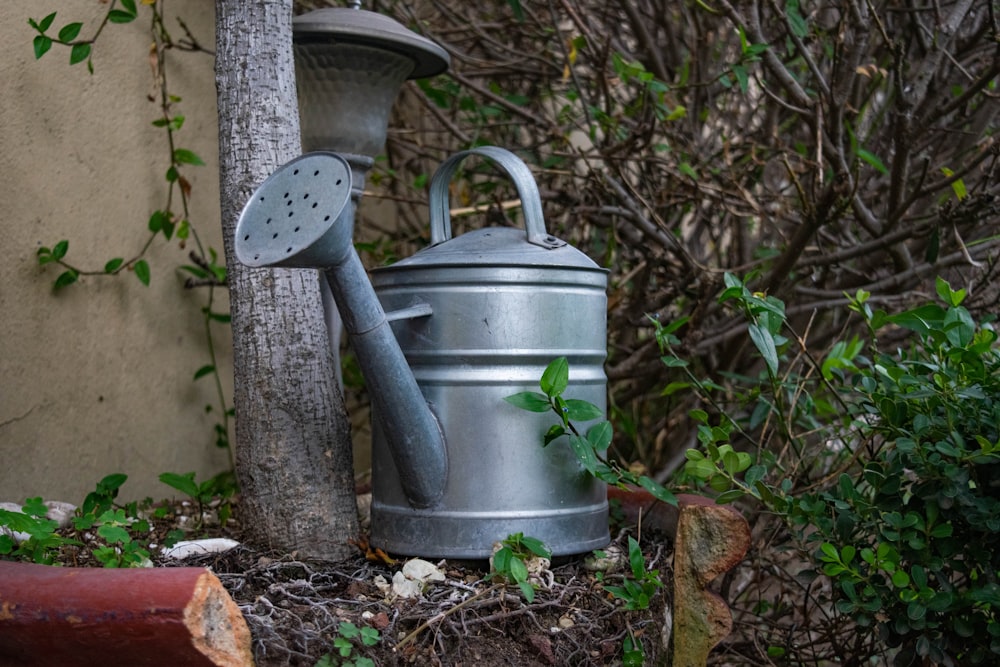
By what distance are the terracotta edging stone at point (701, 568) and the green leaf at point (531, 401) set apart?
0.27 metres

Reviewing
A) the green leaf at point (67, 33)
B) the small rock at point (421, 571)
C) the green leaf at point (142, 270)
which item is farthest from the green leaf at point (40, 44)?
the small rock at point (421, 571)

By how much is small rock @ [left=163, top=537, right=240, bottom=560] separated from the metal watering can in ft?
0.75

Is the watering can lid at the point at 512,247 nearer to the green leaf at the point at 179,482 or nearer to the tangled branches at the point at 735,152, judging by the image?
the green leaf at the point at 179,482

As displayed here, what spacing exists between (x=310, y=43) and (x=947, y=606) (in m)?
1.36

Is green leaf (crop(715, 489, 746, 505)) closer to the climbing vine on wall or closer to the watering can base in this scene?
the watering can base

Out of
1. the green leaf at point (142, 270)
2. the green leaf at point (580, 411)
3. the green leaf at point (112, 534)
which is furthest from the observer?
the green leaf at point (142, 270)

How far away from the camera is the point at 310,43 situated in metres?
1.70

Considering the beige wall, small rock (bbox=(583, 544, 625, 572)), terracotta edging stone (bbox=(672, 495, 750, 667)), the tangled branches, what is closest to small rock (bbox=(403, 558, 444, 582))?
small rock (bbox=(583, 544, 625, 572))

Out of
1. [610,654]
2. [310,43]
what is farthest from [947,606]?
[310,43]

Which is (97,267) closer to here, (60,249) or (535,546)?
(60,249)

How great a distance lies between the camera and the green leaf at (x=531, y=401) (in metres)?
1.37

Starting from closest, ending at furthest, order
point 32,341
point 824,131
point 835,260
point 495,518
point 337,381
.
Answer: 1. point 495,518
2. point 337,381
3. point 32,341
4. point 824,131
5. point 835,260

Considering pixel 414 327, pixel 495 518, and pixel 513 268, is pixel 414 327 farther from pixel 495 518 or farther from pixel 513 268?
pixel 495 518

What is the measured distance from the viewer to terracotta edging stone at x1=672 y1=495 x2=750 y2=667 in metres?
1.42
